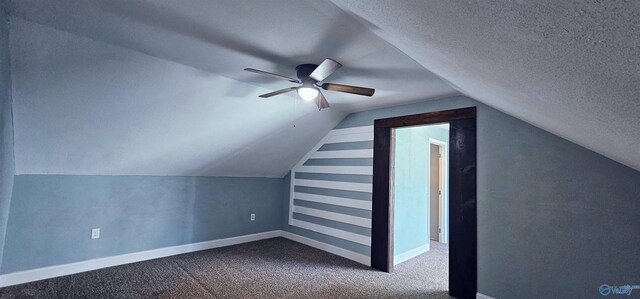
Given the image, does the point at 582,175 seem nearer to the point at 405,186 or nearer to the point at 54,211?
the point at 405,186

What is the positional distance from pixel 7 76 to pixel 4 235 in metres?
1.94

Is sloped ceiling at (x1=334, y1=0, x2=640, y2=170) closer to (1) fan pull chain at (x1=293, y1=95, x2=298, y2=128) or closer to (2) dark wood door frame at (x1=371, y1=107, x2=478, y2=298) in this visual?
(2) dark wood door frame at (x1=371, y1=107, x2=478, y2=298)

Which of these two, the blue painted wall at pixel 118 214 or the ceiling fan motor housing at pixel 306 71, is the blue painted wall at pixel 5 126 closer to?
the blue painted wall at pixel 118 214

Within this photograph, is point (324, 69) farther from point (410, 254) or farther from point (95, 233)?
point (95, 233)

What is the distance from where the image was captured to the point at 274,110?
11.6ft

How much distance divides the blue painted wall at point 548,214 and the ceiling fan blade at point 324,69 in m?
1.79

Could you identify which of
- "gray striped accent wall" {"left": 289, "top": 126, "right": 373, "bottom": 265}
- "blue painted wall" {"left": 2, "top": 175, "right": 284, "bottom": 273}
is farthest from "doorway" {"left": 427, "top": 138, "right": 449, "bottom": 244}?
"blue painted wall" {"left": 2, "top": 175, "right": 284, "bottom": 273}

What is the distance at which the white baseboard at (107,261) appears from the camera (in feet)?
9.56

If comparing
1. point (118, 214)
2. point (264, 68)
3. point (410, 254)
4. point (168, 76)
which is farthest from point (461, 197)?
point (118, 214)

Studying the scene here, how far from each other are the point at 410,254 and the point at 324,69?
11.1ft

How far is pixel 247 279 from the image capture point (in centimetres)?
324

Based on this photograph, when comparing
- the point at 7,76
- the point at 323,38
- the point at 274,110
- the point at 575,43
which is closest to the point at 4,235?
the point at 7,76

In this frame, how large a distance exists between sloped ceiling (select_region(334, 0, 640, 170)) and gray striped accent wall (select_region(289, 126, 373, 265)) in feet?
9.11

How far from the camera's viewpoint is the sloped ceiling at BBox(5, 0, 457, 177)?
1729 mm
